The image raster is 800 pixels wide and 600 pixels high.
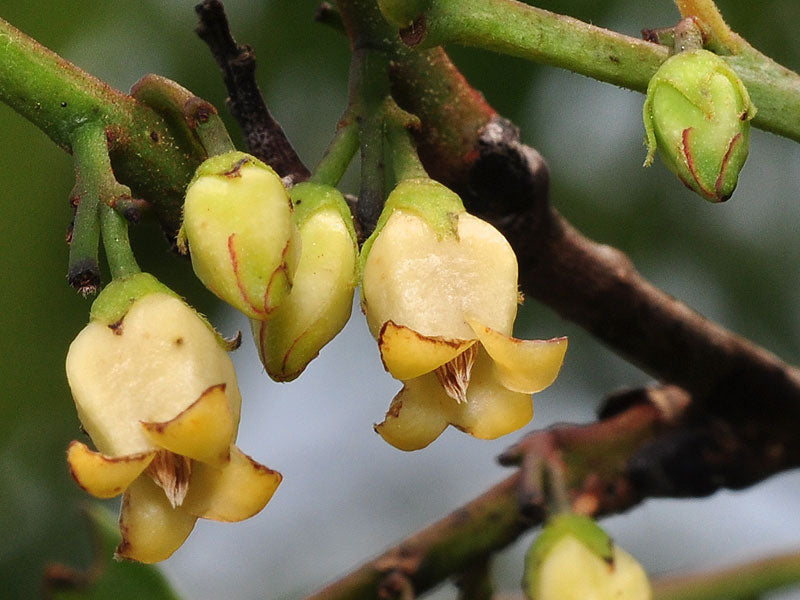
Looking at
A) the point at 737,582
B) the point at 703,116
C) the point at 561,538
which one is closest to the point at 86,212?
the point at 703,116

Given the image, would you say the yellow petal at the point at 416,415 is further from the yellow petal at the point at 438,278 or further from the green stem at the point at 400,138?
the green stem at the point at 400,138

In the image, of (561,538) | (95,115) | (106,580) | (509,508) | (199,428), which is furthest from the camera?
(106,580)

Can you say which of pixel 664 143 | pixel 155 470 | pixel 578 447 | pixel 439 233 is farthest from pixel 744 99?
pixel 578 447

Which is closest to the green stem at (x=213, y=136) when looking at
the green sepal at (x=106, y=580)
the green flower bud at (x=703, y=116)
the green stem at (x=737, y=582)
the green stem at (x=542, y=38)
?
the green stem at (x=542, y=38)

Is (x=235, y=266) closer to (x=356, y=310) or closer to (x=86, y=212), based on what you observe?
(x=86, y=212)

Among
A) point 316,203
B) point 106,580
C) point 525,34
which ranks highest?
point 525,34

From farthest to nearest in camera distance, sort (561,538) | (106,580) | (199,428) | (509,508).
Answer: (106,580), (509,508), (561,538), (199,428)

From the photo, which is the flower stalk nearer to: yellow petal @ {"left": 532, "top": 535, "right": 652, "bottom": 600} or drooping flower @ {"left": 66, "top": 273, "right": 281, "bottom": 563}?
drooping flower @ {"left": 66, "top": 273, "right": 281, "bottom": 563}
